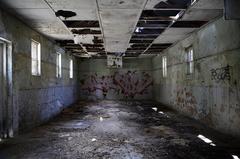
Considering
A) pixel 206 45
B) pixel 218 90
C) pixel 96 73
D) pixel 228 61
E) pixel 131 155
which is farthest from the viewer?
pixel 96 73

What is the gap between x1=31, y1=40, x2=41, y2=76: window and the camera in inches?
285

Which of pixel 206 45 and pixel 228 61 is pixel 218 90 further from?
pixel 206 45

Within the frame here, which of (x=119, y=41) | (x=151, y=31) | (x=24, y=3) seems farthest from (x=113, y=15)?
(x=119, y=41)

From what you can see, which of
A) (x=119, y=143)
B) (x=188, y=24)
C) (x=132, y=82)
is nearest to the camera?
(x=119, y=143)

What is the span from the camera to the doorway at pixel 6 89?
17.6 ft

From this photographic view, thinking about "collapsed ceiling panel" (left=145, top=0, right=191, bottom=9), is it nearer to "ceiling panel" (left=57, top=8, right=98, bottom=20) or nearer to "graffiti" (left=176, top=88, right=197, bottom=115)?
"ceiling panel" (left=57, top=8, right=98, bottom=20)

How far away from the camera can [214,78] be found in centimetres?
638

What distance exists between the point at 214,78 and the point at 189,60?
241 centimetres

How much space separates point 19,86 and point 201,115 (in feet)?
16.5

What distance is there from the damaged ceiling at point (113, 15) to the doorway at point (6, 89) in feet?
2.81

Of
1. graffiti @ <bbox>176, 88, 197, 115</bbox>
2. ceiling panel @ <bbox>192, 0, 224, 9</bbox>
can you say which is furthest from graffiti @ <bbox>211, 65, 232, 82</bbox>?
graffiti @ <bbox>176, 88, 197, 115</bbox>

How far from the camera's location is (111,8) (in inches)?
205

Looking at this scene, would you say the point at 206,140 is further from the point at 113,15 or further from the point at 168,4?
the point at 113,15

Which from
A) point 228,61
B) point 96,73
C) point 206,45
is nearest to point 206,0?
point 228,61
